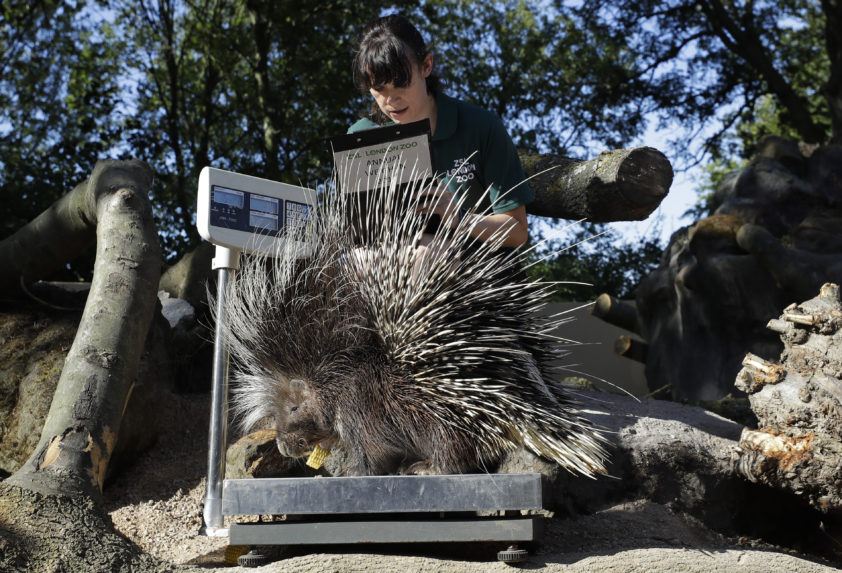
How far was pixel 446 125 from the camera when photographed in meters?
3.23

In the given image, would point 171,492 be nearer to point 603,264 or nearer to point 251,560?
point 251,560

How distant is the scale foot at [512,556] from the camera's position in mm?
2430

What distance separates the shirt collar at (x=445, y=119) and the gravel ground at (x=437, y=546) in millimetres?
1462

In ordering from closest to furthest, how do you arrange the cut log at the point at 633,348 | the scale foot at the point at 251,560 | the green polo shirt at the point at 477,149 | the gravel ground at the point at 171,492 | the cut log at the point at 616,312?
the scale foot at the point at 251,560 < the green polo shirt at the point at 477,149 < the gravel ground at the point at 171,492 < the cut log at the point at 616,312 < the cut log at the point at 633,348

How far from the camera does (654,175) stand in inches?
150

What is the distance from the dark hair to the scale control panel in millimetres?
464

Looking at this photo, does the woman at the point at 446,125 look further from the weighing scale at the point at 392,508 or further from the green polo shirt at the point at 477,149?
the weighing scale at the point at 392,508

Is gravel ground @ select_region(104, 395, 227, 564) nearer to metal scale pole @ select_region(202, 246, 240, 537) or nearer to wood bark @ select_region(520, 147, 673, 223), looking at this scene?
metal scale pole @ select_region(202, 246, 240, 537)

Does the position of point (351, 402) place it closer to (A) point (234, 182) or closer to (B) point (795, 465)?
(A) point (234, 182)

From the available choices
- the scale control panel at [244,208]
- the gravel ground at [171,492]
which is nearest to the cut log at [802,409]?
the scale control panel at [244,208]

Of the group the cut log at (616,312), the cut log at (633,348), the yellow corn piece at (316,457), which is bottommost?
the yellow corn piece at (316,457)

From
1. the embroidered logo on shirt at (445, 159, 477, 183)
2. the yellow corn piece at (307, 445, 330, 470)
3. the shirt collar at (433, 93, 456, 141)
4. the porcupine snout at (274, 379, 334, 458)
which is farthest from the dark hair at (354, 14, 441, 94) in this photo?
the yellow corn piece at (307, 445, 330, 470)

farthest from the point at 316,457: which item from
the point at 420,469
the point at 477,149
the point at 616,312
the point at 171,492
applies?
the point at 616,312

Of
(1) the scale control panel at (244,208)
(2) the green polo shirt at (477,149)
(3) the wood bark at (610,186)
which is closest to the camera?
(1) the scale control panel at (244,208)
